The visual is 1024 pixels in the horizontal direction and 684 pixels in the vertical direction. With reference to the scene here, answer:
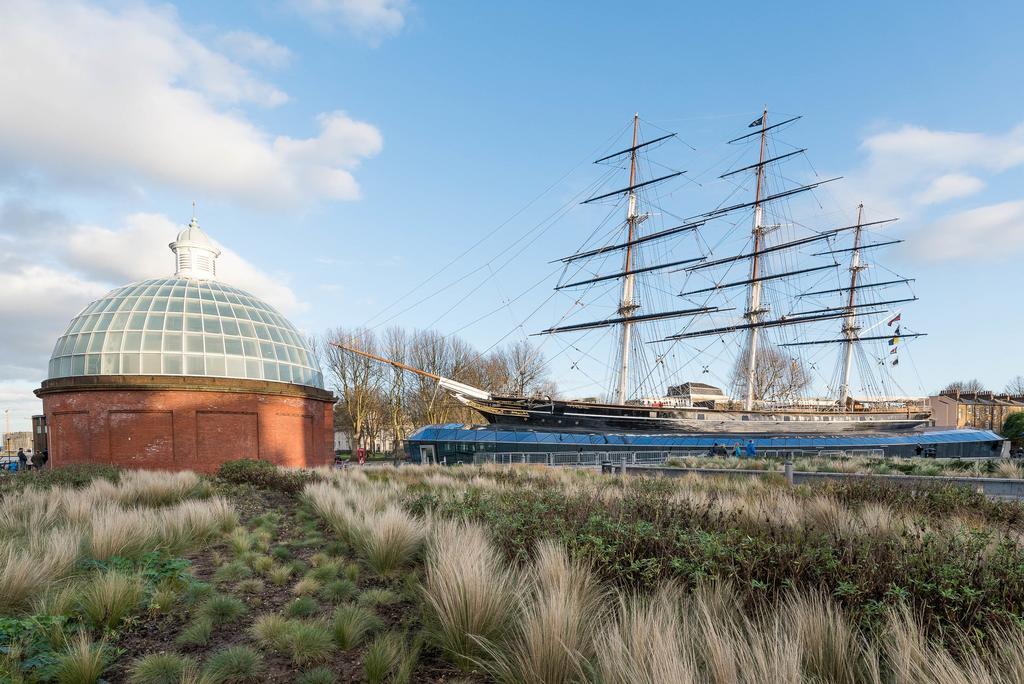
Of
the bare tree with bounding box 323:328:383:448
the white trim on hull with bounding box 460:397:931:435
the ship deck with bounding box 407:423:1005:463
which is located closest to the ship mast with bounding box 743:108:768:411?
the white trim on hull with bounding box 460:397:931:435

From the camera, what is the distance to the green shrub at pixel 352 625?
4.83 meters

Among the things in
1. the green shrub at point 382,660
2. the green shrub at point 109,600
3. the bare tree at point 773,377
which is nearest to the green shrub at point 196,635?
the green shrub at point 109,600

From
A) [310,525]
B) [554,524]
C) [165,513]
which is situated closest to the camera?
[554,524]

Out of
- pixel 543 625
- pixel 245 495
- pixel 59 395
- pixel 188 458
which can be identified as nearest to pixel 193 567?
pixel 543 625

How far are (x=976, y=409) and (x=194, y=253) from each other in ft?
353

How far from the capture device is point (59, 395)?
25594 mm

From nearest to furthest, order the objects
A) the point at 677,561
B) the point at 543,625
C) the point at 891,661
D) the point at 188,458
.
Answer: the point at 891,661 < the point at 543,625 < the point at 677,561 < the point at 188,458

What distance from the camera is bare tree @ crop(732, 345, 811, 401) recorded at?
62844mm

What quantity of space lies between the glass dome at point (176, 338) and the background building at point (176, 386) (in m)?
0.05

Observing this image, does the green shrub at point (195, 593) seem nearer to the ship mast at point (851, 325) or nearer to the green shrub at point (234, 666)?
the green shrub at point (234, 666)

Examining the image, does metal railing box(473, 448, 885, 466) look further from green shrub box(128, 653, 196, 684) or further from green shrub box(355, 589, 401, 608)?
green shrub box(128, 653, 196, 684)

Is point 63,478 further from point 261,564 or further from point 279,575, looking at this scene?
point 279,575

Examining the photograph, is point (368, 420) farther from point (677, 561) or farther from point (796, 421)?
point (677, 561)

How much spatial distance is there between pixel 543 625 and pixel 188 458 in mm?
25971
